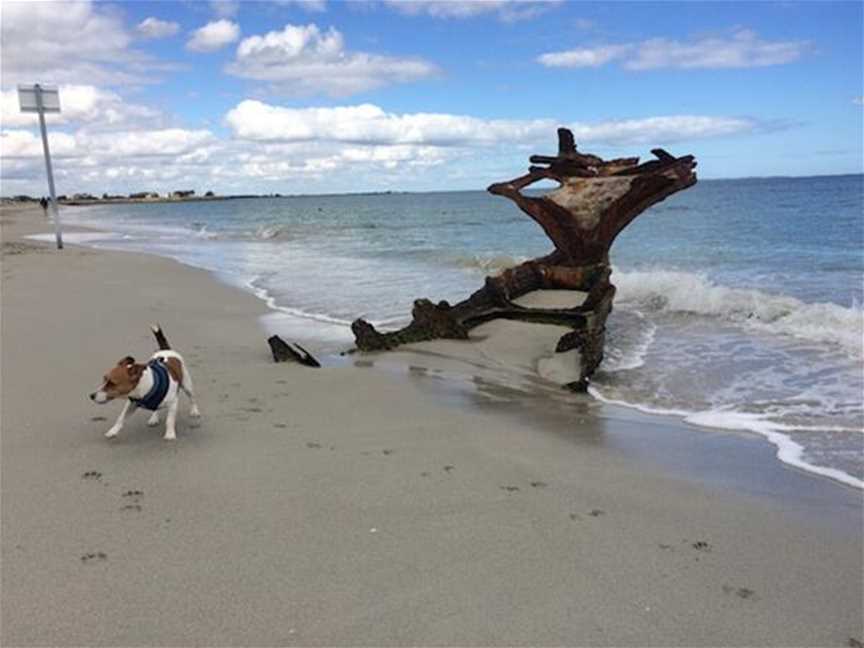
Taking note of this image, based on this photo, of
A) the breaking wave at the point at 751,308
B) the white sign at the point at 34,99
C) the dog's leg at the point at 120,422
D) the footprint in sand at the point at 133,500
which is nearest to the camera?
the footprint in sand at the point at 133,500

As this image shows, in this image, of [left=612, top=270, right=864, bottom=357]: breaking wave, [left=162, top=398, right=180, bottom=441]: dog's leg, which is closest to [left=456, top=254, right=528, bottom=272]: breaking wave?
[left=612, top=270, right=864, bottom=357]: breaking wave

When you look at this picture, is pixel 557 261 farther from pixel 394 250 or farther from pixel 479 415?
pixel 394 250

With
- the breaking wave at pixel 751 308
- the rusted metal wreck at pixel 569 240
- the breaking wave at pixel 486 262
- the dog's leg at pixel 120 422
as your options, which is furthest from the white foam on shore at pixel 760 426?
the breaking wave at pixel 486 262

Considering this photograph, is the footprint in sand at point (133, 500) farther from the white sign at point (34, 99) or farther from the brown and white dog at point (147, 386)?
the white sign at point (34, 99)

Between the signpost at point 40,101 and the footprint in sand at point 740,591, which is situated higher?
the signpost at point 40,101

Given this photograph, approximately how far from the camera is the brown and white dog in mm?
4434

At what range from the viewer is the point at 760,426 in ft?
19.4

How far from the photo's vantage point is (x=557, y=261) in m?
11.5

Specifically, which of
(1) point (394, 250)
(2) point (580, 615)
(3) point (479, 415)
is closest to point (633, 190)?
(3) point (479, 415)

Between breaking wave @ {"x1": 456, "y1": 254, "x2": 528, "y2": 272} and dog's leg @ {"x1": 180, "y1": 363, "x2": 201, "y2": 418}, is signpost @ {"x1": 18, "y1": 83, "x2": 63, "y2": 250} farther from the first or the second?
dog's leg @ {"x1": 180, "y1": 363, "x2": 201, "y2": 418}

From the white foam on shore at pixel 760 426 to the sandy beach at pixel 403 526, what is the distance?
0.16 m

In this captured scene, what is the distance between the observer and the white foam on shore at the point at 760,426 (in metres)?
4.85

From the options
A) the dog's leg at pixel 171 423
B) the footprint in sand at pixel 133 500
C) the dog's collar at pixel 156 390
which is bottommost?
the footprint in sand at pixel 133 500

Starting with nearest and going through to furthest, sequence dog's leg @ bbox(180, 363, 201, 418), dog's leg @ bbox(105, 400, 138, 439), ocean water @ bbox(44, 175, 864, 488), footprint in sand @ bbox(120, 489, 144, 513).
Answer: footprint in sand @ bbox(120, 489, 144, 513)
dog's leg @ bbox(105, 400, 138, 439)
dog's leg @ bbox(180, 363, 201, 418)
ocean water @ bbox(44, 175, 864, 488)
